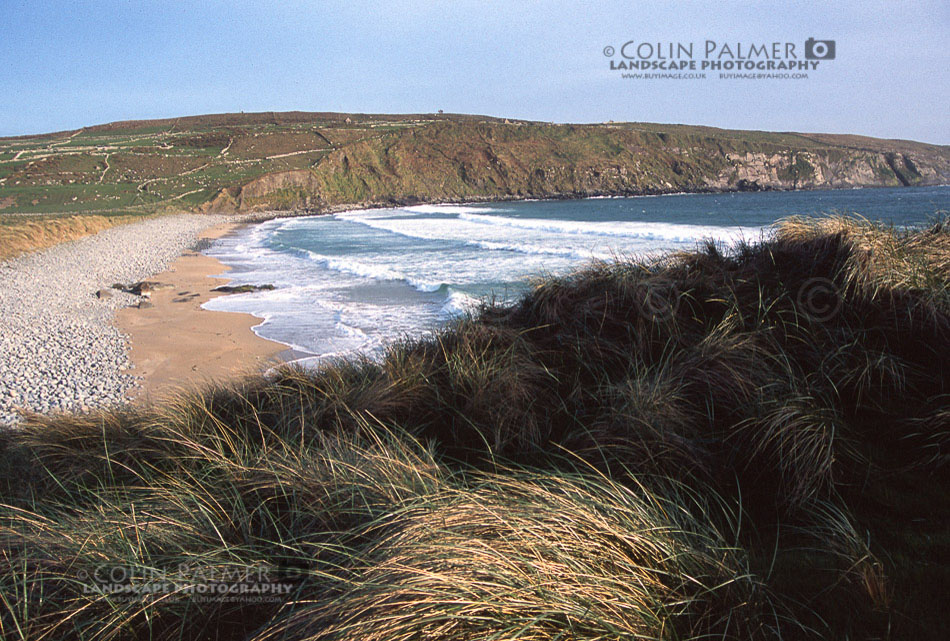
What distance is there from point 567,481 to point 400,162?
9564 cm

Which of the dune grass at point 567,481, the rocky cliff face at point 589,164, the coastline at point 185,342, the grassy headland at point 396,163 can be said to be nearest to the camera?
the dune grass at point 567,481

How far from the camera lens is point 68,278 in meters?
18.1

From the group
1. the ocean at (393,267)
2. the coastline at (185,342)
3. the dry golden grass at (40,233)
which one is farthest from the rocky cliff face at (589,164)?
the coastline at (185,342)

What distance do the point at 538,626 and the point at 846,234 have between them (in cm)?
428

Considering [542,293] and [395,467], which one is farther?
[542,293]

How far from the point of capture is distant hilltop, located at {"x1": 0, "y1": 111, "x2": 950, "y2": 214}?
225ft

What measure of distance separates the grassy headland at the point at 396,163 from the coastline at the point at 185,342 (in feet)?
161

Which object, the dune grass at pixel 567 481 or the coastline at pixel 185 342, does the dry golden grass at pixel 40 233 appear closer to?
the coastline at pixel 185 342

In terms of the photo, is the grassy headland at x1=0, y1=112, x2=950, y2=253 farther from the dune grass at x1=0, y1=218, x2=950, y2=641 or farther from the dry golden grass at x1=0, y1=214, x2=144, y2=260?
the dune grass at x1=0, y1=218, x2=950, y2=641

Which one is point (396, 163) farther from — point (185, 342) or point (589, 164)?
point (185, 342)

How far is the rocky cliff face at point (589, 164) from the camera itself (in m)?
92.1

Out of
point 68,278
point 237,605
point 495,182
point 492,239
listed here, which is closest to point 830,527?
point 237,605

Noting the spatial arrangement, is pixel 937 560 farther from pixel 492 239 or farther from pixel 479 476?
pixel 492 239

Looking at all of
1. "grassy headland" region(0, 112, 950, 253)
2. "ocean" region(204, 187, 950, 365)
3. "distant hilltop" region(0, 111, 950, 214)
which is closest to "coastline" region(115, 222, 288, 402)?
"ocean" region(204, 187, 950, 365)
